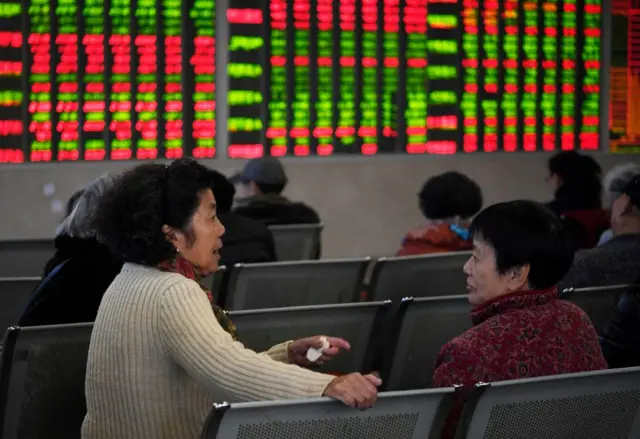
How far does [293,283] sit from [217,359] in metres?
2.00

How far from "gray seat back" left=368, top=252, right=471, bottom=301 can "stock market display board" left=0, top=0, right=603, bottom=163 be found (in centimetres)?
315

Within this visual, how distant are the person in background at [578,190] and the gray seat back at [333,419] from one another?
4278mm

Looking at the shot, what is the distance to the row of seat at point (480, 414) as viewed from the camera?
6.75 feet

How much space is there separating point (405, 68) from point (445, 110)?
16.2 inches

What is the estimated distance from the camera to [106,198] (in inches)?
105

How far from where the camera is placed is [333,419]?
2.15 meters

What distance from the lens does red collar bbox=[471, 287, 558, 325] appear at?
106 inches

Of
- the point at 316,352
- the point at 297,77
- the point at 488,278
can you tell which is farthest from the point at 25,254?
the point at 488,278

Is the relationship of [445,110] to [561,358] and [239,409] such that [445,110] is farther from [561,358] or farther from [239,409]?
[239,409]

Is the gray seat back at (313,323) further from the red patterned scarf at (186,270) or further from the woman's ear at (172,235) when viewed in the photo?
the woman's ear at (172,235)

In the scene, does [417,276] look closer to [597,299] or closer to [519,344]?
[597,299]

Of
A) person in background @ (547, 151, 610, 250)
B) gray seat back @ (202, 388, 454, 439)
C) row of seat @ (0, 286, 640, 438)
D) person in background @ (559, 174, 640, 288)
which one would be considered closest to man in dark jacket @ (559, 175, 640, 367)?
person in background @ (559, 174, 640, 288)

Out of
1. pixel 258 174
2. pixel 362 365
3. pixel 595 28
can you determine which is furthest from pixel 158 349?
pixel 595 28

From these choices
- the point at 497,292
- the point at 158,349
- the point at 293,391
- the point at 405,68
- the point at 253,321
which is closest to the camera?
the point at 293,391
